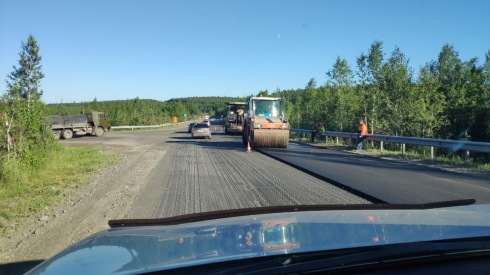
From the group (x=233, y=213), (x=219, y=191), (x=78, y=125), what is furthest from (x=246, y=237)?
(x=78, y=125)

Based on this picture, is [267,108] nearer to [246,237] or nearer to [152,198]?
[152,198]

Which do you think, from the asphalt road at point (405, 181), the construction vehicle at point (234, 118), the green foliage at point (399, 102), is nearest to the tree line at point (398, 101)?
the green foliage at point (399, 102)

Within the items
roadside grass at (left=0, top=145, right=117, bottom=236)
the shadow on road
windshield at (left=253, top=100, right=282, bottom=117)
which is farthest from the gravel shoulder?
windshield at (left=253, top=100, right=282, bottom=117)

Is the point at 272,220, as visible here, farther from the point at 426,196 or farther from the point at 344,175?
the point at 344,175

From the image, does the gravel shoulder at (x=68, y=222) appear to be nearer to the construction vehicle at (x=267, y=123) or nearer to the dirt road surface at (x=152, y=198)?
the dirt road surface at (x=152, y=198)

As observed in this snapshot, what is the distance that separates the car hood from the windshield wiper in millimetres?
80

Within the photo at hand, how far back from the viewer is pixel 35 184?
10109mm

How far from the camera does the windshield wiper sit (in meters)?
2.03

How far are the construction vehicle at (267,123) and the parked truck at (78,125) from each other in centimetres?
2304

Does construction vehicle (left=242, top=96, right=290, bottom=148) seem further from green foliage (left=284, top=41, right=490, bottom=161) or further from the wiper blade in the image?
the wiper blade

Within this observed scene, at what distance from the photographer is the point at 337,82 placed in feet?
117

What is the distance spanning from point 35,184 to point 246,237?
30.7 feet

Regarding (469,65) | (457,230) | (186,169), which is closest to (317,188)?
(186,169)

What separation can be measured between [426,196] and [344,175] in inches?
121
